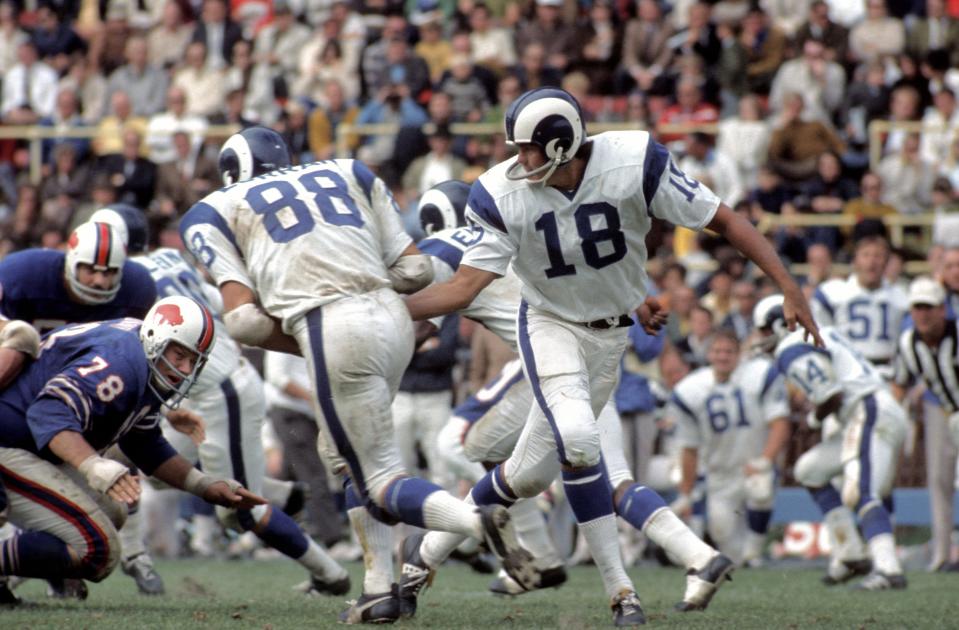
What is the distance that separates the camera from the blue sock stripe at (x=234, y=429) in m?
8.52

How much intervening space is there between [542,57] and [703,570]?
32.0ft

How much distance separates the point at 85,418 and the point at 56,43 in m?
13.0

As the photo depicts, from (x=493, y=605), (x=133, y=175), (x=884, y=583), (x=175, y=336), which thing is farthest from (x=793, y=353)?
(x=133, y=175)

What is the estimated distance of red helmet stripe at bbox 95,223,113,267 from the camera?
759cm

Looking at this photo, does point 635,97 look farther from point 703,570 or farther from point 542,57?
point 703,570

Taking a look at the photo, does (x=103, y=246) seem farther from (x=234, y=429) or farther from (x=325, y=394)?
(x=325, y=394)

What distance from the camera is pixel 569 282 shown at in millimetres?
6559

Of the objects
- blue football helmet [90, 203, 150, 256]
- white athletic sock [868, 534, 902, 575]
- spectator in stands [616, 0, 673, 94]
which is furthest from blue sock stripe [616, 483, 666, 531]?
spectator in stands [616, 0, 673, 94]

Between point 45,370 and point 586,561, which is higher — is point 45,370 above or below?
above

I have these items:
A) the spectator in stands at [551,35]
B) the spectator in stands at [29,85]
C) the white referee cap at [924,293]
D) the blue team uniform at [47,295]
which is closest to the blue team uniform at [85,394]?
the blue team uniform at [47,295]

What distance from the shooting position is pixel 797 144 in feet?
48.5

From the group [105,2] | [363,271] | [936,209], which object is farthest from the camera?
[105,2]

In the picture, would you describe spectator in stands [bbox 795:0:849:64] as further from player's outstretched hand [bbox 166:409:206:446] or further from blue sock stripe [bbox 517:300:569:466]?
player's outstretched hand [bbox 166:409:206:446]

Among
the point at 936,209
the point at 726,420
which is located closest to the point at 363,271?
the point at 726,420
